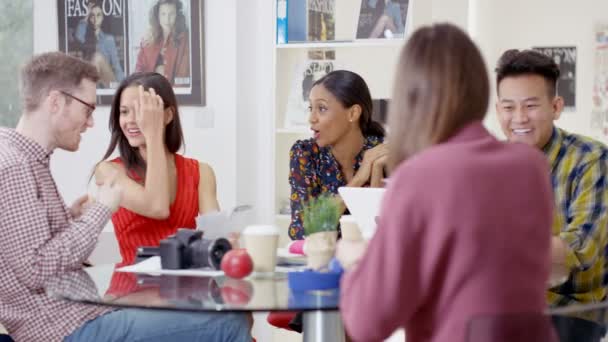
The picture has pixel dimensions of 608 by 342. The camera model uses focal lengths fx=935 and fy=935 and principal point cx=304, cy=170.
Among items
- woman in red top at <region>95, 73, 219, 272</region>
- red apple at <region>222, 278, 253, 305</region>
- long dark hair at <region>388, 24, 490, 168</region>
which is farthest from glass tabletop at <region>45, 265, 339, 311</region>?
woman in red top at <region>95, 73, 219, 272</region>

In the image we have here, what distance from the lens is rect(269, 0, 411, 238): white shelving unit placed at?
464 centimetres

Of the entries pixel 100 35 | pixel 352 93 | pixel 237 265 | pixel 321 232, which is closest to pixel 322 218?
→ pixel 321 232

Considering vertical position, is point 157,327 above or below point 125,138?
below

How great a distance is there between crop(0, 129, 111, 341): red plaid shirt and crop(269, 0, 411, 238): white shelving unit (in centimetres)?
217

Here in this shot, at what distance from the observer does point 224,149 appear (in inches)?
199

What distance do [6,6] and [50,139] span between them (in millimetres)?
3368

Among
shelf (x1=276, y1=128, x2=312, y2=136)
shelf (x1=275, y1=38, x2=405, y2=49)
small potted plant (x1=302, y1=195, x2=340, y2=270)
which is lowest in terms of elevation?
small potted plant (x1=302, y1=195, x2=340, y2=270)

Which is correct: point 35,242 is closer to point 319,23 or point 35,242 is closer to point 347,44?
point 347,44

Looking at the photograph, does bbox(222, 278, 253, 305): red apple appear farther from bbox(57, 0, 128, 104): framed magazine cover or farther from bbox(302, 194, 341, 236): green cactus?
bbox(57, 0, 128, 104): framed magazine cover

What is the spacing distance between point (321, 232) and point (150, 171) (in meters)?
1.05

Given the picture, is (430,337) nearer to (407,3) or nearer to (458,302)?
(458,302)

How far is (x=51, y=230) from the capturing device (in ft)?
8.35

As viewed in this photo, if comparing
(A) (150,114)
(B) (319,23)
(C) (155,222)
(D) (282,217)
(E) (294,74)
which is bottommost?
(D) (282,217)

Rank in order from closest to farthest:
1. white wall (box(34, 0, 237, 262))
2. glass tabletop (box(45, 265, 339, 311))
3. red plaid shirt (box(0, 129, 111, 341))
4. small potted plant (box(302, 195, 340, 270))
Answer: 1. glass tabletop (box(45, 265, 339, 311))
2. small potted plant (box(302, 195, 340, 270))
3. red plaid shirt (box(0, 129, 111, 341))
4. white wall (box(34, 0, 237, 262))
